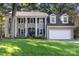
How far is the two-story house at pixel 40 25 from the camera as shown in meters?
2.87

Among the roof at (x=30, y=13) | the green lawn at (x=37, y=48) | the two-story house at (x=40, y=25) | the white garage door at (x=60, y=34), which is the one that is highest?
the roof at (x=30, y=13)

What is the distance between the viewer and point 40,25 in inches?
114

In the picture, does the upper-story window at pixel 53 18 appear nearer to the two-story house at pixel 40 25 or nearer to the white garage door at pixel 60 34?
the two-story house at pixel 40 25

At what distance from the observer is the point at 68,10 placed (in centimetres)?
290

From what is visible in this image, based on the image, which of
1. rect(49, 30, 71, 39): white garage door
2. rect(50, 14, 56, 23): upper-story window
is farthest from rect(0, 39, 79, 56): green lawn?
rect(50, 14, 56, 23): upper-story window

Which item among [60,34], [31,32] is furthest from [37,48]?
[60,34]

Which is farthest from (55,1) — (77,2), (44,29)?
(44,29)

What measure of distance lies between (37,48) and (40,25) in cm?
27

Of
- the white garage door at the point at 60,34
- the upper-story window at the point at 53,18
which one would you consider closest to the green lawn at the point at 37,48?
the white garage door at the point at 60,34

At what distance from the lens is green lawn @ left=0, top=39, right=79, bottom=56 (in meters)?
2.74

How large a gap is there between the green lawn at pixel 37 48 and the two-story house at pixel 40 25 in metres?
0.08

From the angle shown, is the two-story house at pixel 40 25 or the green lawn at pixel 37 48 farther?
the two-story house at pixel 40 25

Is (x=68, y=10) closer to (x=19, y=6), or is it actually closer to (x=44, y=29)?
(x=44, y=29)

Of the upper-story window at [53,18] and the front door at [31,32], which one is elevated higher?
the upper-story window at [53,18]
